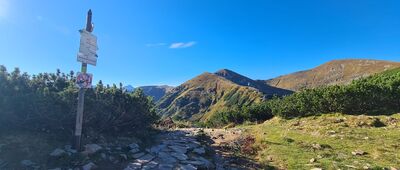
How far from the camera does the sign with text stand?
909cm

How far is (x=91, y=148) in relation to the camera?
30.5 feet

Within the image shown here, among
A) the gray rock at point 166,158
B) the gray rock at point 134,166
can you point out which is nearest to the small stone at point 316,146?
the gray rock at point 166,158

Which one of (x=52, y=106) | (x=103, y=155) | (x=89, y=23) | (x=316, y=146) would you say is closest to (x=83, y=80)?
(x=52, y=106)

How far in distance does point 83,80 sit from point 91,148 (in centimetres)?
219

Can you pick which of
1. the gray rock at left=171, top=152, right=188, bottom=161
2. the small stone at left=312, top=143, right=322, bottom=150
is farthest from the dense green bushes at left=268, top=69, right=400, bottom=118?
the gray rock at left=171, top=152, right=188, bottom=161

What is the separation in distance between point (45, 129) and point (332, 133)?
12.7 m

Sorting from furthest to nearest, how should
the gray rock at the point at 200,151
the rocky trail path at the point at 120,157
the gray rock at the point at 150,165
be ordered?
the gray rock at the point at 200,151, the gray rock at the point at 150,165, the rocky trail path at the point at 120,157

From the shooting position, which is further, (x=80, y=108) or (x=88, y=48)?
(x=88, y=48)

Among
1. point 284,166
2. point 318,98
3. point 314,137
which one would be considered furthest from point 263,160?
point 318,98

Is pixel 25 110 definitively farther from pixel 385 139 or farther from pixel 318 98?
pixel 318 98

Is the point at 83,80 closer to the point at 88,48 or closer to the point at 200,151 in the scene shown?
the point at 88,48

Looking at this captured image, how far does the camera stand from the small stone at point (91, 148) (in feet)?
29.7

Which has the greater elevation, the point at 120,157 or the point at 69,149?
the point at 69,149

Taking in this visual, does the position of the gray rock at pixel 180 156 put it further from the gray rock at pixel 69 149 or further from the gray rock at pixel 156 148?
the gray rock at pixel 69 149
